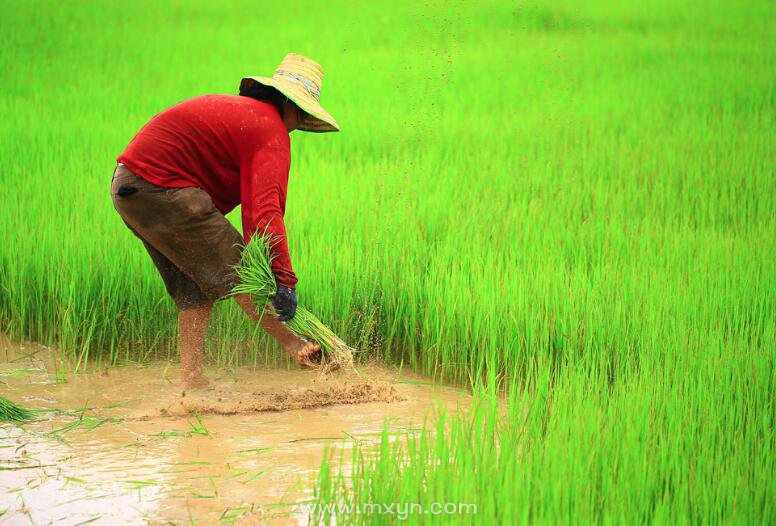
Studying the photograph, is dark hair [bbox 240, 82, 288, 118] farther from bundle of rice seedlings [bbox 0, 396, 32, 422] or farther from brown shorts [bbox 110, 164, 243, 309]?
bundle of rice seedlings [bbox 0, 396, 32, 422]

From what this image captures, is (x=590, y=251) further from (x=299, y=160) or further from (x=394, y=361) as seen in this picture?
(x=299, y=160)

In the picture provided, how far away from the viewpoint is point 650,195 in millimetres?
5730

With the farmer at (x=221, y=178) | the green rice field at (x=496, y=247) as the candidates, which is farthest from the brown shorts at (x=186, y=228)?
the green rice field at (x=496, y=247)

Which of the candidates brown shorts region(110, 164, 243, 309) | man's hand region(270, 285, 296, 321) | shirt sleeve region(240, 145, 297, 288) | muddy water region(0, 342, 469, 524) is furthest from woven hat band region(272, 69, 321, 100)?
muddy water region(0, 342, 469, 524)

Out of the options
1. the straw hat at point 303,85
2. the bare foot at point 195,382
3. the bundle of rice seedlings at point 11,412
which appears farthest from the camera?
the bare foot at point 195,382

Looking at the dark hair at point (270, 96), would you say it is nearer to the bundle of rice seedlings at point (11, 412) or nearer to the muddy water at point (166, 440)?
the muddy water at point (166, 440)

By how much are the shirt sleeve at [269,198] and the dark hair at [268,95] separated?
0.75ft

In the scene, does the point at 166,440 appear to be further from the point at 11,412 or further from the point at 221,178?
the point at 221,178

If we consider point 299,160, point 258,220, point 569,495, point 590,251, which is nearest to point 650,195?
point 590,251

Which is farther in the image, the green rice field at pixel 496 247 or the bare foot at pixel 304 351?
the bare foot at pixel 304 351

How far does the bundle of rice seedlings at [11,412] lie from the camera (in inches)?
120

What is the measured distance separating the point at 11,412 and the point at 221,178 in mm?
1111

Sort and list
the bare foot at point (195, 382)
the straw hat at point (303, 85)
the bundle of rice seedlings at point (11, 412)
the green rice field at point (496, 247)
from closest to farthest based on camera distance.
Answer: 1. the green rice field at point (496, 247)
2. the bundle of rice seedlings at point (11, 412)
3. the straw hat at point (303, 85)
4. the bare foot at point (195, 382)

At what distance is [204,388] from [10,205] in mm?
2028
